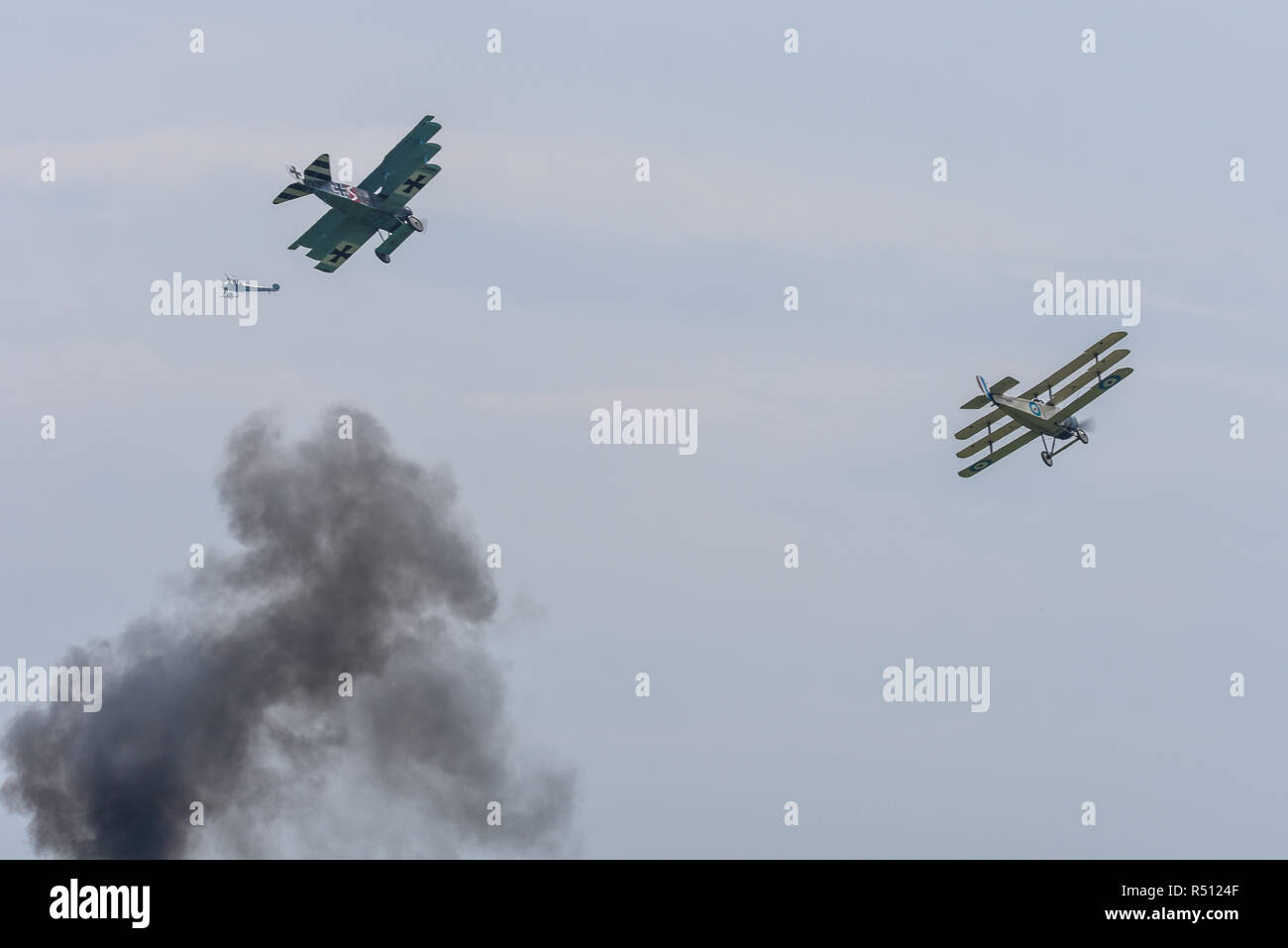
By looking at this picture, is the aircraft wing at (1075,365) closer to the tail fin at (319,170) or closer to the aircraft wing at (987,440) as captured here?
the aircraft wing at (987,440)

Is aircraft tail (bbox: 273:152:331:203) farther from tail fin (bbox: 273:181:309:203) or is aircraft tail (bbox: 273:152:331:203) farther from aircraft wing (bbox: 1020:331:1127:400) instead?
aircraft wing (bbox: 1020:331:1127:400)

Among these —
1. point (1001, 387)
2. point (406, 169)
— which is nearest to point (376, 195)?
point (406, 169)

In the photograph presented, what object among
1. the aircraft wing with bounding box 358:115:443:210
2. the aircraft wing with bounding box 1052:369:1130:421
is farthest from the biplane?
the aircraft wing with bounding box 358:115:443:210

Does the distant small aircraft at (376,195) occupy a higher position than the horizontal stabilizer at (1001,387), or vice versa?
the distant small aircraft at (376,195)

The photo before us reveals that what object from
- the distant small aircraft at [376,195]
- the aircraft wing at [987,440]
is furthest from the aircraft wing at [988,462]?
the distant small aircraft at [376,195]

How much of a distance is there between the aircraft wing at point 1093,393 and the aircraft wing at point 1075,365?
4.30 feet

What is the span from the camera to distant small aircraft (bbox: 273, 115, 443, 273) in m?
115

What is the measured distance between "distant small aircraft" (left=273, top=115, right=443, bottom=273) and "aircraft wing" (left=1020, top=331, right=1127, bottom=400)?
105 feet

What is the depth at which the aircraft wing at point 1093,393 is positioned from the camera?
118m

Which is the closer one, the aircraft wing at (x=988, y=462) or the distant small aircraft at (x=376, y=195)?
the distant small aircraft at (x=376, y=195)

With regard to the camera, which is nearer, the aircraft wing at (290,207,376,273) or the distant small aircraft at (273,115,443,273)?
the distant small aircraft at (273,115,443,273)
